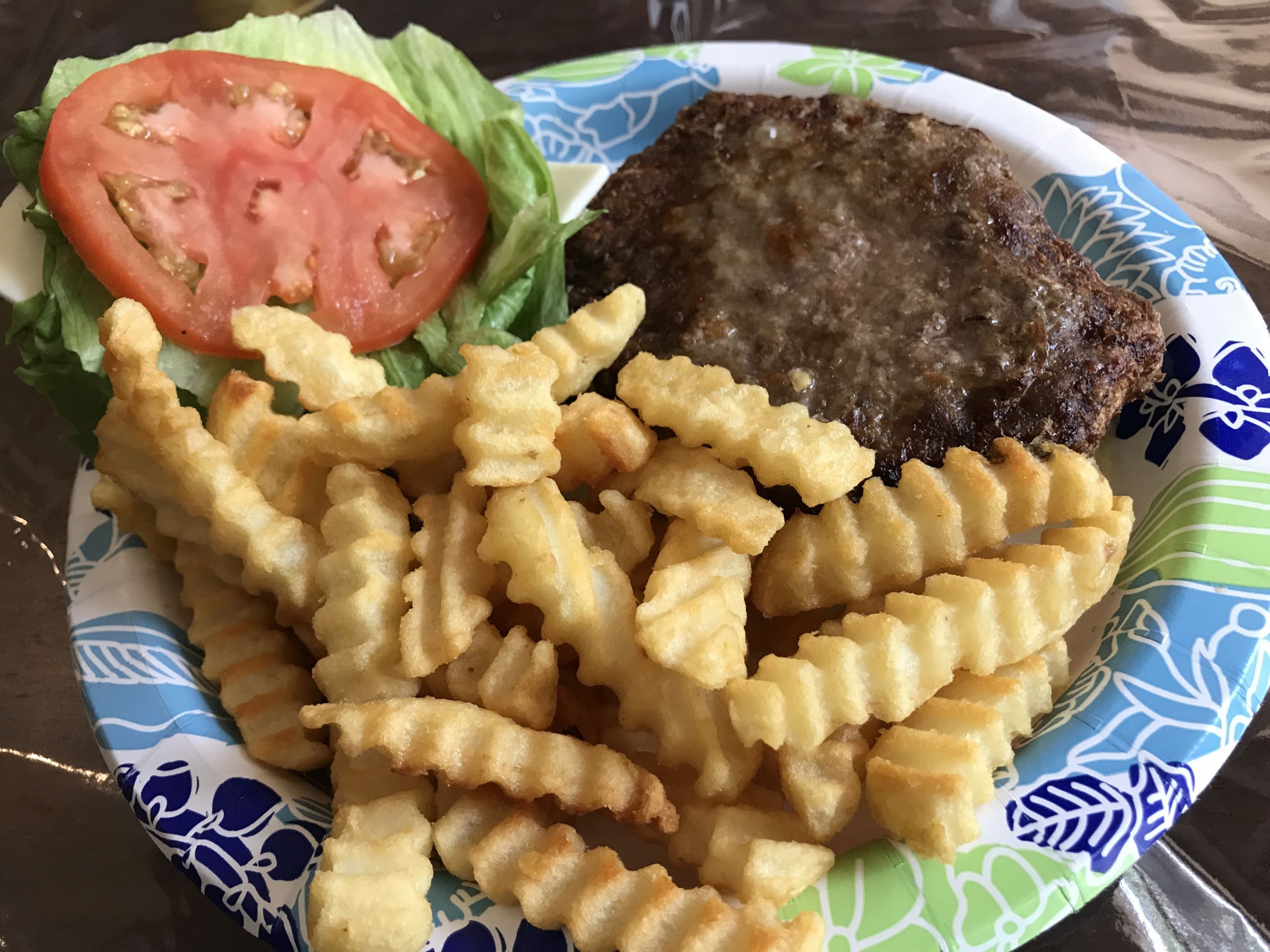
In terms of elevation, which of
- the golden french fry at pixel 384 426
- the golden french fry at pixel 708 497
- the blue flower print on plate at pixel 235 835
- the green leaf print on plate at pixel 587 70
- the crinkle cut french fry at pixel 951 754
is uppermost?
the green leaf print on plate at pixel 587 70

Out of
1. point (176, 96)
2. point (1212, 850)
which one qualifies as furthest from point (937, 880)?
point (176, 96)

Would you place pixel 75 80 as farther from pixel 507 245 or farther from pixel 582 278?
pixel 582 278

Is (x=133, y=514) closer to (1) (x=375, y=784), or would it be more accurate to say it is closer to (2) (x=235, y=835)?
(2) (x=235, y=835)

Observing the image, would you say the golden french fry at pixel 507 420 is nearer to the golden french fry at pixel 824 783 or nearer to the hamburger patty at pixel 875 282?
the hamburger patty at pixel 875 282

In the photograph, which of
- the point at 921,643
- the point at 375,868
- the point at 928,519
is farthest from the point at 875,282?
the point at 375,868

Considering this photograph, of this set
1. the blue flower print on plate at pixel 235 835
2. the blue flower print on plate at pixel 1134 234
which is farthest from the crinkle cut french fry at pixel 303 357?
the blue flower print on plate at pixel 1134 234

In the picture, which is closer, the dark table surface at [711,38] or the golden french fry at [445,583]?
the golden french fry at [445,583]

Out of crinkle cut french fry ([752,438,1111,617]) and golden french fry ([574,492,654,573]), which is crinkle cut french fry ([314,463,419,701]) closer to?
golden french fry ([574,492,654,573])
